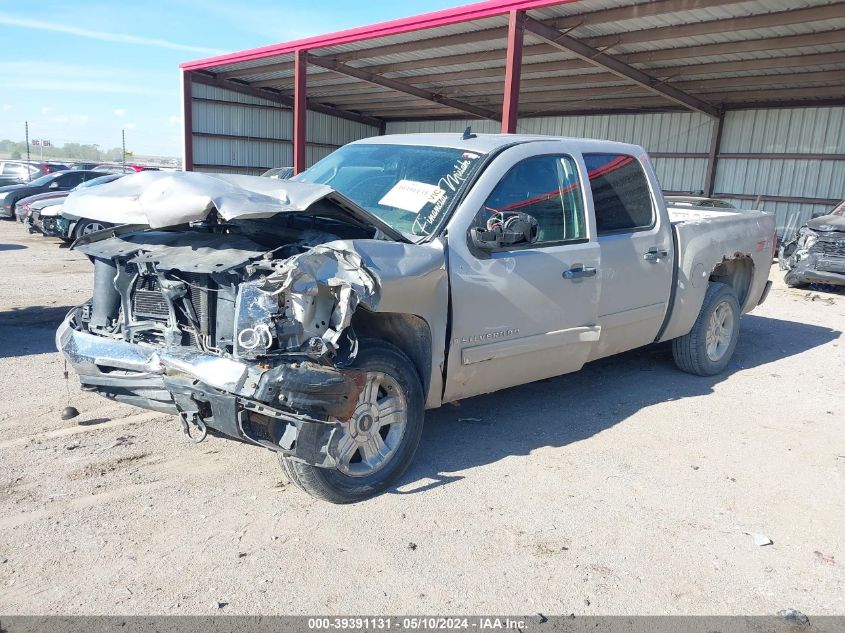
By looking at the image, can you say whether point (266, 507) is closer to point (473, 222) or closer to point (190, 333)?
Answer: point (190, 333)

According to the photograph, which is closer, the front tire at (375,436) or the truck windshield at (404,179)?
the front tire at (375,436)

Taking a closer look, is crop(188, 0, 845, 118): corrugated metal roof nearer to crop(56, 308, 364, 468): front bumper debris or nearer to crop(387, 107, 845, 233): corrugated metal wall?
crop(387, 107, 845, 233): corrugated metal wall

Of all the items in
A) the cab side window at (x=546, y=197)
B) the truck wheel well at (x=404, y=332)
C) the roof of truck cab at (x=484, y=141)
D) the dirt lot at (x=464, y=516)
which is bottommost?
the dirt lot at (x=464, y=516)

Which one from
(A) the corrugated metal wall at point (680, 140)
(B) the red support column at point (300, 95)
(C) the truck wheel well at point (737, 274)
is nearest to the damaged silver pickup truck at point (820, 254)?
(C) the truck wheel well at point (737, 274)

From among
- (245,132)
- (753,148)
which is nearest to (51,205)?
(245,132)

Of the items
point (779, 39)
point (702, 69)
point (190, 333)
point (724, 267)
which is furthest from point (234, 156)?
point (190, 333)

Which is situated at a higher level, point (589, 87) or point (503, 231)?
point (589, 87)

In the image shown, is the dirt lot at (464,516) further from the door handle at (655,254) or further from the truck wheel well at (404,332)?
the door handle at (655,254)

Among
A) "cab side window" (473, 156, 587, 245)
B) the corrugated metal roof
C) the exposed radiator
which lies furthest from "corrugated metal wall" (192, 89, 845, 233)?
the exposed radiator

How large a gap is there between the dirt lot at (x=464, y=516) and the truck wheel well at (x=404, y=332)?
2.18ft

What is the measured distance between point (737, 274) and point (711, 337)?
0.91 metres

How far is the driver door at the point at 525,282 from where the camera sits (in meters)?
4.10

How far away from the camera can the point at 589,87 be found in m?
18.8

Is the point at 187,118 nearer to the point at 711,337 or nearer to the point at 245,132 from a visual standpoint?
the point at 245,132
